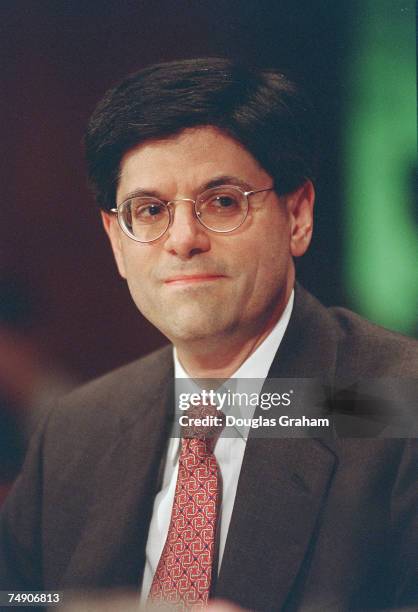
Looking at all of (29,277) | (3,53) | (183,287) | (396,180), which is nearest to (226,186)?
(183,287)

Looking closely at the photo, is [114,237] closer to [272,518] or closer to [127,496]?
[127,496]

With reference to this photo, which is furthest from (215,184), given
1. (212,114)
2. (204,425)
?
(204,425)

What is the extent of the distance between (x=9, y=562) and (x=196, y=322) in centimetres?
68

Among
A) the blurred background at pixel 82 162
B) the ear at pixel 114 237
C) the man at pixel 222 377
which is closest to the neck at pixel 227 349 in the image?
the man at pixel 222 377

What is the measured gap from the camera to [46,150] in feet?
4.90

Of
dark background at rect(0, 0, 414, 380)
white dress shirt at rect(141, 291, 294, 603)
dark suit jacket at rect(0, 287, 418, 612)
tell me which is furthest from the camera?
dark background at rect(0, 0, 414, 380)

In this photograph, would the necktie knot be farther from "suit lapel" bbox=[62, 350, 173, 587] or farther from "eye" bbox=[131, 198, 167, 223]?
"eye" bbox=[131, 198, 167, 223]

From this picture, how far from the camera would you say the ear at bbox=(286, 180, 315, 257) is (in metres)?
1.38

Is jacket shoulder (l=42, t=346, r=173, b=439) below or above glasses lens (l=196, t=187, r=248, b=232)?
below

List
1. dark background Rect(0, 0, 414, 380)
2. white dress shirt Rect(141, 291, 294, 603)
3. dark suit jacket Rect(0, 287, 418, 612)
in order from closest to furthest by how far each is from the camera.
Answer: dark suit jacket Rect(0, 287, 418, 612) < white dress shirt Rect(141, 291, 294, 603) < dark background Rect(0, 0, 414, 380)

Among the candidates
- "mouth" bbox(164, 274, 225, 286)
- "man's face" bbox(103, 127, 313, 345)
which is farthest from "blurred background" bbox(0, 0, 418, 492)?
"mouth" bbox(164, 274, 225, 286)

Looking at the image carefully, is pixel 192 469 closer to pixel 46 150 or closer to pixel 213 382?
pixel 213 382

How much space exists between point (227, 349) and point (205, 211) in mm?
282

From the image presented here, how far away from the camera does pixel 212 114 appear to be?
1300mm
